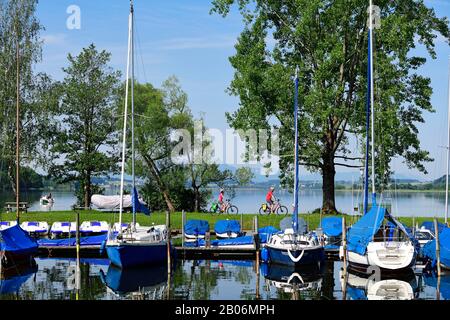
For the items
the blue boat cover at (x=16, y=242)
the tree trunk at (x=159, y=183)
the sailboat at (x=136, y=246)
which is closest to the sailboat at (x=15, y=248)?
the blue boat cover at (x=16, y=242)

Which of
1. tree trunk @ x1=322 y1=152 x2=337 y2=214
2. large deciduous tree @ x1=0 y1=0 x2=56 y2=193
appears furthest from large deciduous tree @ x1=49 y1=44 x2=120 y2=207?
tree trunk @ x1=322 y1=152 x2=337 y2=214

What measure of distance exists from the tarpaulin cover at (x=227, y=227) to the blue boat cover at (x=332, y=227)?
518cm

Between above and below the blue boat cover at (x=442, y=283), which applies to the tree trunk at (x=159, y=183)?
above

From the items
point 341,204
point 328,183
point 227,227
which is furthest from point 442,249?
point 341,204

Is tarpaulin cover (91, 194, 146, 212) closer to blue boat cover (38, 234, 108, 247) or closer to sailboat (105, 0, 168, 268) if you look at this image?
blue boat cover (38, 234, 108, 247)

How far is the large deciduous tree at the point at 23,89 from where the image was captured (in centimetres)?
6353

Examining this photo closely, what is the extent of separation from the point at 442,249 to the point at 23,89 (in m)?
40.9

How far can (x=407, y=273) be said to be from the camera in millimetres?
36250

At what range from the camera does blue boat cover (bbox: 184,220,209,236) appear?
4541 cm

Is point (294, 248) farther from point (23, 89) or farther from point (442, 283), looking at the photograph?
point (23, 89)

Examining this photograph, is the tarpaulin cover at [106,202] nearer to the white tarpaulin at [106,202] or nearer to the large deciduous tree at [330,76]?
the white tarpaulin at [106,202]

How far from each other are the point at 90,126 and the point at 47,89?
5021 millimetres
